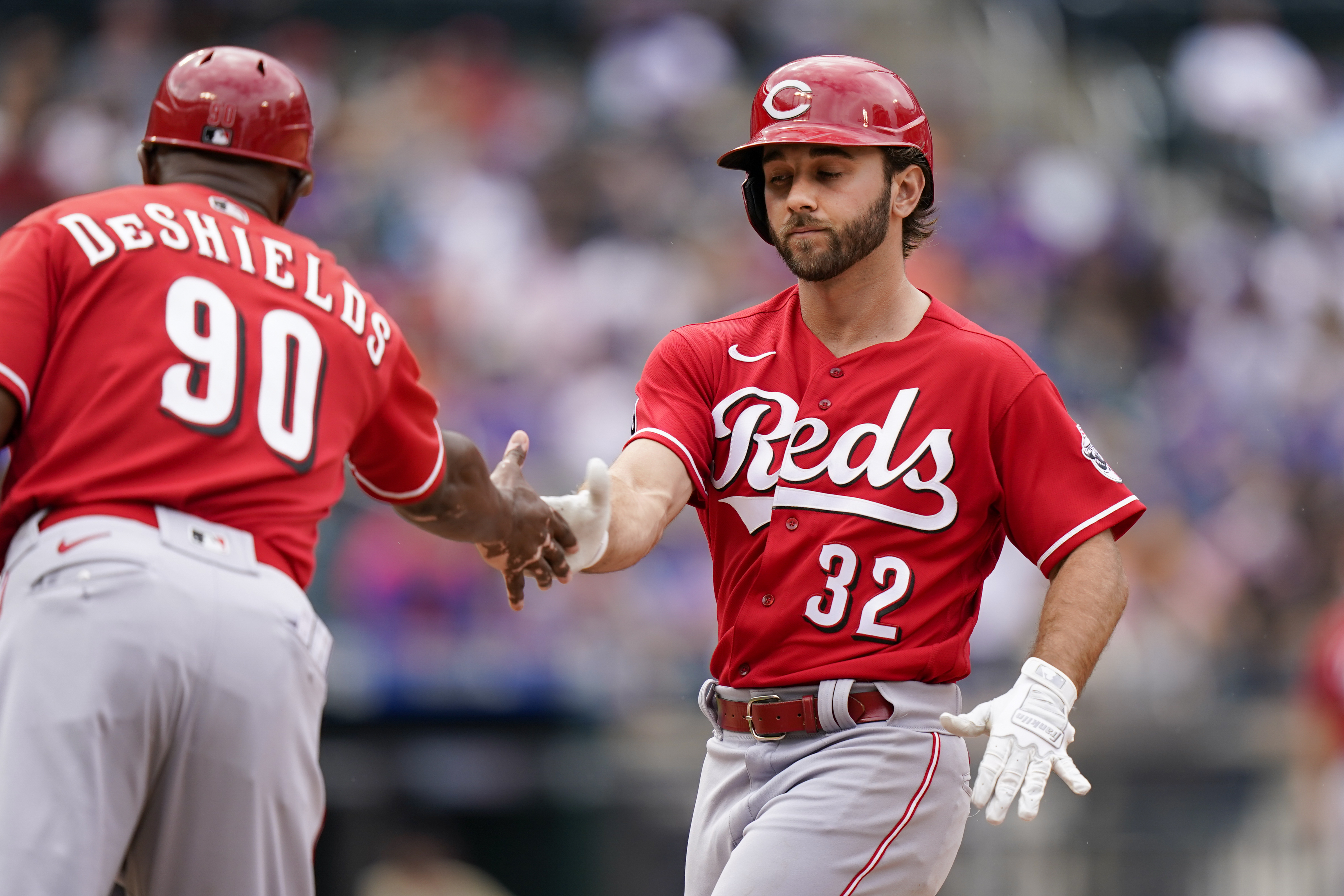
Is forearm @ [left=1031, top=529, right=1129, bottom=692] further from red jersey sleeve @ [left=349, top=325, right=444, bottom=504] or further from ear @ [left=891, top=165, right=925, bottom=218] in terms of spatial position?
red jersey sleeve @ [left=349, top=325, right=444, bottom=504]

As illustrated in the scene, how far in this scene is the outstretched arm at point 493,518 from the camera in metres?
4.21

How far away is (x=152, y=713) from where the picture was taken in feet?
10.3

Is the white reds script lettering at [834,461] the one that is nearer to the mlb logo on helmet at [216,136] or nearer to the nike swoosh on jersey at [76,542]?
the mlb logo on helmet at [216,136]

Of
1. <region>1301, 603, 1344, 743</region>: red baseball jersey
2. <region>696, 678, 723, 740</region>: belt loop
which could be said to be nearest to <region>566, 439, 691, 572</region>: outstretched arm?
<region>696, 678, 723, 740</region>: belt loop

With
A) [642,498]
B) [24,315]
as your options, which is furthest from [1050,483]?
[24,315]

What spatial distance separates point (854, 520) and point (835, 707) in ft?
1.45

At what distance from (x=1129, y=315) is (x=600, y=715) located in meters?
5.71

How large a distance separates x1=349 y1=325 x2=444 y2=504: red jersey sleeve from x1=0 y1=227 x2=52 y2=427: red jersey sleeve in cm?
81

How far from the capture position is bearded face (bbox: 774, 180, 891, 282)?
4.07m

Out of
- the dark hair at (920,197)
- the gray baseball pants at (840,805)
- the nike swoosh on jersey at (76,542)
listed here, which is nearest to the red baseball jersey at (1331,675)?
the dark hair at (920,197)

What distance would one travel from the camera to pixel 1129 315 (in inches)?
467

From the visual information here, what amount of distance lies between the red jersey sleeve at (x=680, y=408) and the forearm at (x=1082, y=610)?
90 centimetres

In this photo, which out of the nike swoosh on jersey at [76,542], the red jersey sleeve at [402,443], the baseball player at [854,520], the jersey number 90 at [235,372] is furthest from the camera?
the red jersey sleeve at [402,443]

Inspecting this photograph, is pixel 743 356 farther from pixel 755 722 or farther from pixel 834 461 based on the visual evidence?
pixel 755 722
